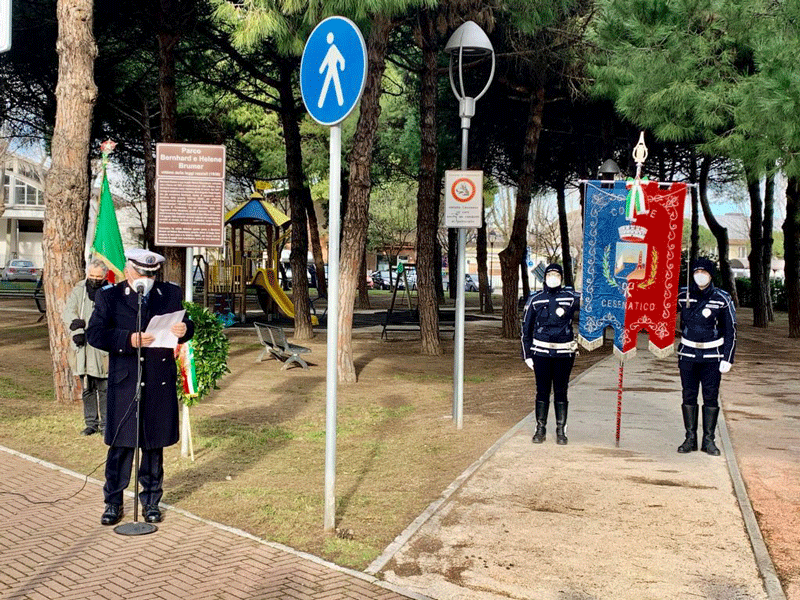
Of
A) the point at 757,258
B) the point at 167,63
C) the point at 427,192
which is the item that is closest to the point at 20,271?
the point at 757,258

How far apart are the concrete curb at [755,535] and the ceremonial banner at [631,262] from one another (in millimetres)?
1409

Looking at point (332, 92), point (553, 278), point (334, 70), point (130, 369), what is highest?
point (334, 70)

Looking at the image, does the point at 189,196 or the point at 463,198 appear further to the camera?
the point at 463,198

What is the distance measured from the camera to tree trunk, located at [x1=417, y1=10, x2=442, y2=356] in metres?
19.3

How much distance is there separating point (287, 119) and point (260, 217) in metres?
6.77

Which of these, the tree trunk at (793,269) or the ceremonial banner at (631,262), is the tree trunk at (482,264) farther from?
the ceremonial banner at (631,262)

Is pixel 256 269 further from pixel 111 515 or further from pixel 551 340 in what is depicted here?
pixel 111 515

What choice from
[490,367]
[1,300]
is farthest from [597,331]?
[1,300]

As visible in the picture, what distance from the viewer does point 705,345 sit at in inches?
372

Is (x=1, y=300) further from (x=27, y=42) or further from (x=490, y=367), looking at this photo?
(x=490, y=367)

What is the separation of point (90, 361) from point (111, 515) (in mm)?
3706

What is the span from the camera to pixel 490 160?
34.3 meters

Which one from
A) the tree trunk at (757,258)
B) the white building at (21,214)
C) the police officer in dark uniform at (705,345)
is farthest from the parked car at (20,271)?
the police officer in dark uniform at (705,345)

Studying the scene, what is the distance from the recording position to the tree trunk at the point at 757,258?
2988cm
